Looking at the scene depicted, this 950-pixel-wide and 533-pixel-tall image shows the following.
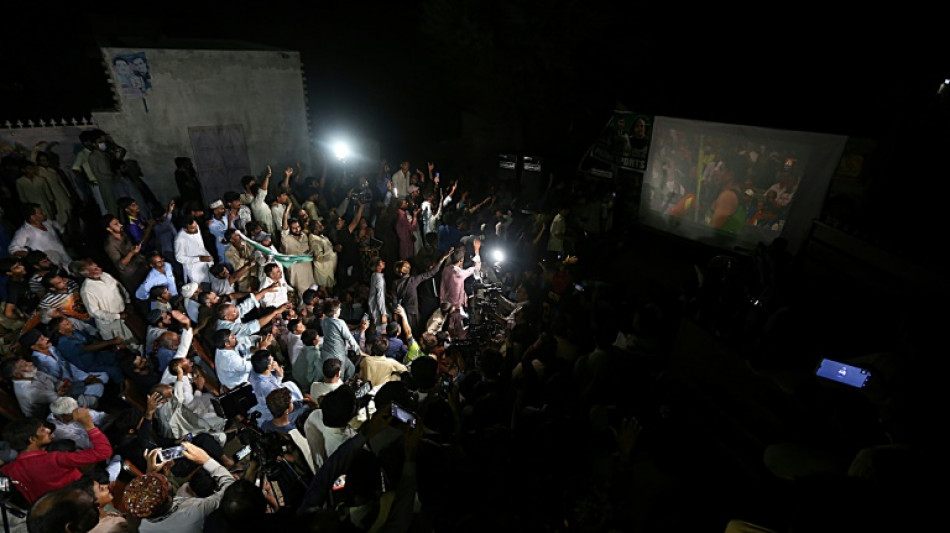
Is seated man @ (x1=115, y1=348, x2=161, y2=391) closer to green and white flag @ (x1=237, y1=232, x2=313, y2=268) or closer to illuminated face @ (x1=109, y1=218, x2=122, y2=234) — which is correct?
green and white flag @ (x1=237, y1=232, x2=313, y2=268)

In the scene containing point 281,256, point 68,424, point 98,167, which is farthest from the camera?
point 98,167

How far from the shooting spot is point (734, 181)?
917cm

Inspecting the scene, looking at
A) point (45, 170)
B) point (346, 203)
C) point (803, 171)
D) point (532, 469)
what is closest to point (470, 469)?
point (532, 469)

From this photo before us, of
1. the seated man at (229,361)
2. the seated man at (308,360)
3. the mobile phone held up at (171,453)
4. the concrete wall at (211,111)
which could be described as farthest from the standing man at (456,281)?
the concrete wall at (211,111)

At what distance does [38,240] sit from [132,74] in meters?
4.64

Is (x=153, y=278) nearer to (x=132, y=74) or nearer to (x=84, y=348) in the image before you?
(x=84, y=348)

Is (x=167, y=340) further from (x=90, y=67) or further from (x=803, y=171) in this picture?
(x=90, y=67)

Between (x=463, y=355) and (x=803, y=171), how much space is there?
22.6 ft

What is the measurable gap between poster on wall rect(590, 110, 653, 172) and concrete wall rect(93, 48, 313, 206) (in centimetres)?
765

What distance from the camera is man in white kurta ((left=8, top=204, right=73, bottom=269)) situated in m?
6.68

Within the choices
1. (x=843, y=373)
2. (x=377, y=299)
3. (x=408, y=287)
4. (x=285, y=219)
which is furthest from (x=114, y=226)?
(x=843, y=373)

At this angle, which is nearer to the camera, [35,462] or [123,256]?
[35,462]

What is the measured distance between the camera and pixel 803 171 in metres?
8.05

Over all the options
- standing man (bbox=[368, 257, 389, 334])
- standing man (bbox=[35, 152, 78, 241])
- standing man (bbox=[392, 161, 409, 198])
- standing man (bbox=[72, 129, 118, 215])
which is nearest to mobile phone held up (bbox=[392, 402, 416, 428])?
standing man (bbox=[368, 257, 389, 334])
